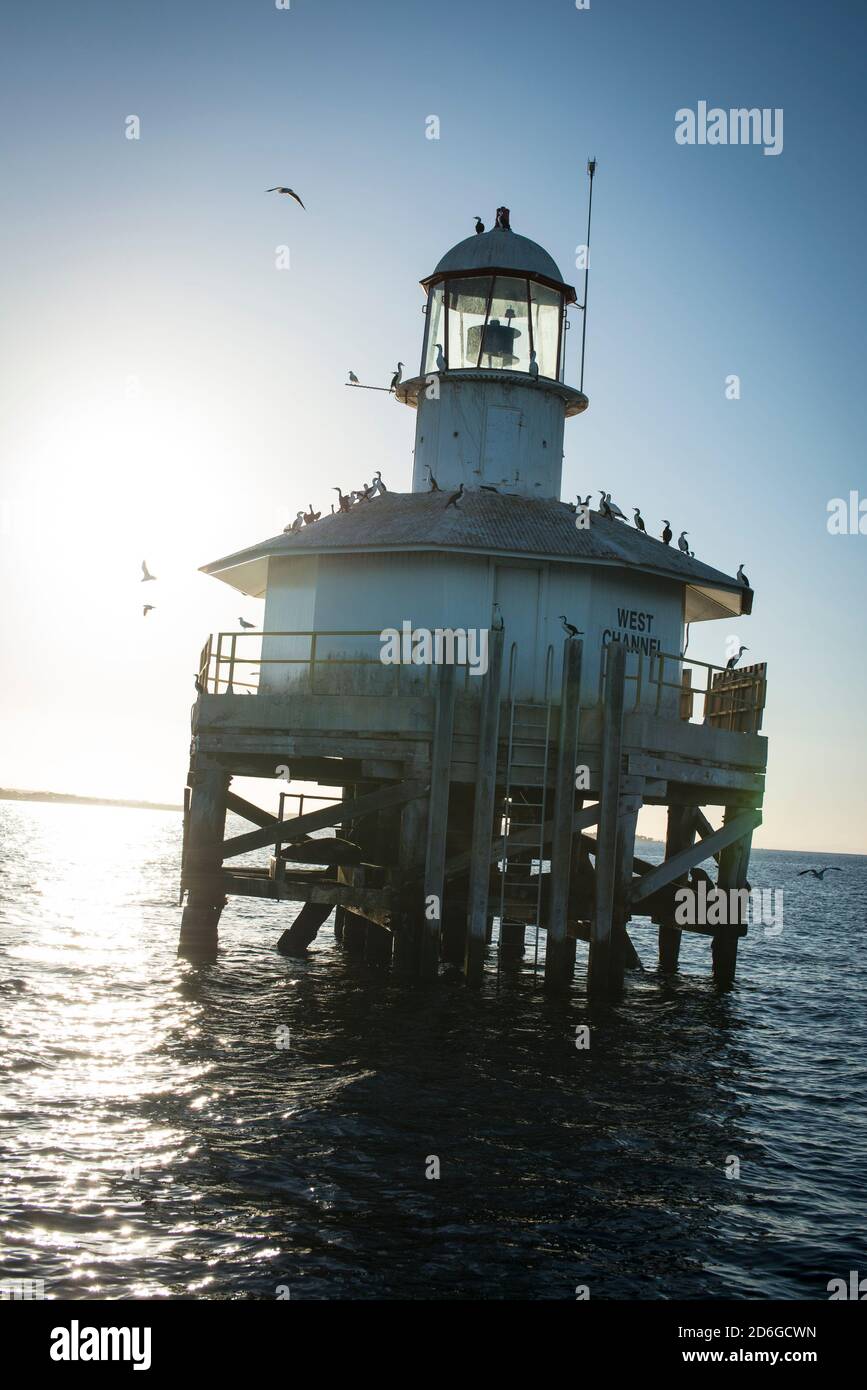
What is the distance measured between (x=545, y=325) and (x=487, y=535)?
7629 millimetres

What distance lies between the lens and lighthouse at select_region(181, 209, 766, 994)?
20766 mm

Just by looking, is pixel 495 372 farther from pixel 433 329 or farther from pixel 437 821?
pixel 437 821

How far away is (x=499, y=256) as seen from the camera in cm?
2758

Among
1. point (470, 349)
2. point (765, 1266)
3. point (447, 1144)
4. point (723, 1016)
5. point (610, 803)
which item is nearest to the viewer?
point (765, 1266)

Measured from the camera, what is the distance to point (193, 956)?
23531 millimetres

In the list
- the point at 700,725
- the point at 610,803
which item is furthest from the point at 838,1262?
the point at 700,725

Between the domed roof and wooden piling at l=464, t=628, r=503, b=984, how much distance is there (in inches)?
433

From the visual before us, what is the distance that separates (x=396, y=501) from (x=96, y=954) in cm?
1303

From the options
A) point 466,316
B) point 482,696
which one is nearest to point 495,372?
point 466,316

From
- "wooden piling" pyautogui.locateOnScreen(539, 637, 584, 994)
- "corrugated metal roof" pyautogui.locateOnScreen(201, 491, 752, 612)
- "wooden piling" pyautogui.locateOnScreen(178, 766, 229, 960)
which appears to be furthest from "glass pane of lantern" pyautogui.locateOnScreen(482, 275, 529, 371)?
"wooden piling" pyautogui.locateOnScreen(178, 766, 229, 960)

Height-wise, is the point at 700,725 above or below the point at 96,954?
above

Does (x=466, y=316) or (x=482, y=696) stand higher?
(x=466, y=316)

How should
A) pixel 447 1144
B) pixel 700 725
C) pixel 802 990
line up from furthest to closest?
pixel 802 990 → pixel 700 725 → pixel 447 1144
